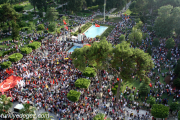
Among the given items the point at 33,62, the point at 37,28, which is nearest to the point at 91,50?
the point at 33,62

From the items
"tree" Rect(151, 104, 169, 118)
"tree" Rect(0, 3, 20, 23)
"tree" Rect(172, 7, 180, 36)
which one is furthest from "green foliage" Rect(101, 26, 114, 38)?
"tree" Rect(151, 104, 169, 118)

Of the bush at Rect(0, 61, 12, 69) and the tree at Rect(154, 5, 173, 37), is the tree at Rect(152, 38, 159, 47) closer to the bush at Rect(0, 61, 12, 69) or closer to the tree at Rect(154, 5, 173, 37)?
the tree at Rect(154, 5, 173, 37)

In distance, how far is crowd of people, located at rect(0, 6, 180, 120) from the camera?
28141mm

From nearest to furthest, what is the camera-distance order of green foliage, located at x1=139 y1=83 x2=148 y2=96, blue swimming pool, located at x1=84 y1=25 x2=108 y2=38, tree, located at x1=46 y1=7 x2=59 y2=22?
green foliage, located at x1=139 y1=83 x2=148 y2=96 → blue swimming pool, located at x1=84 y1=25 x2=108 y2=38 → tree, located at x1=46 y1=7 x2=59 y2=22

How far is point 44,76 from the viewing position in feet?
116

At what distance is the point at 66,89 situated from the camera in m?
32.2

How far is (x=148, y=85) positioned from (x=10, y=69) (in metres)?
26.6

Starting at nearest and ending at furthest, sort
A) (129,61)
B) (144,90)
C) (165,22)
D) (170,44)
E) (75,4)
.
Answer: (129,61) < (144,90) < (170,44) < (165,22) < (75,4)

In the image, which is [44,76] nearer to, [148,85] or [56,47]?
[56,47]

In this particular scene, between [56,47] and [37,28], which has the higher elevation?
[37,28]

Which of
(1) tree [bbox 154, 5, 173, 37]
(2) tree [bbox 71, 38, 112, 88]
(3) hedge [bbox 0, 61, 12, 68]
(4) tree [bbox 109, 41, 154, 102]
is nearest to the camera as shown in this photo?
(4) tree [bbox 109, 41, 154, 102]

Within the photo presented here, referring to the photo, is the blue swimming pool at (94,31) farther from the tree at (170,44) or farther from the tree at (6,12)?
the tree at (6,12)

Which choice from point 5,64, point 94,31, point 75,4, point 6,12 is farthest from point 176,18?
point 6,12

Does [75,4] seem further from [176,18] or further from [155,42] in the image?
[176,18]
